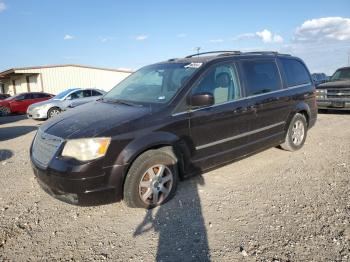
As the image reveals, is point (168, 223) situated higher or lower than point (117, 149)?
lower

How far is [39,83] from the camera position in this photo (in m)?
32.0

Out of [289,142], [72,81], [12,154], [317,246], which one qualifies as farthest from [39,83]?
[317,246]

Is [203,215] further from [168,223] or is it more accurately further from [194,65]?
[194,65]

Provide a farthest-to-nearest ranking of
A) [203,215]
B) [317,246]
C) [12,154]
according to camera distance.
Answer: [12,154] < [203,215] < [317,246]

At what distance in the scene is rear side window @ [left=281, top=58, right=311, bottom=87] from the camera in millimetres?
6098

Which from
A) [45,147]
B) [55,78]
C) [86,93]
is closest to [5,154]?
[45,147]

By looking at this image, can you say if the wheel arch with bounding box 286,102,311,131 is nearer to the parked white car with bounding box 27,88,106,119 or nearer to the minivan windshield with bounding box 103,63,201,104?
the minivan windshield with bounding box 103,63,201,104

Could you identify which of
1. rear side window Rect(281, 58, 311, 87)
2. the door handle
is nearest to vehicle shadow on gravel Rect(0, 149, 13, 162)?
the door handle

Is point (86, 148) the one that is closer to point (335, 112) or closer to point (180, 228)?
point (180, 228)

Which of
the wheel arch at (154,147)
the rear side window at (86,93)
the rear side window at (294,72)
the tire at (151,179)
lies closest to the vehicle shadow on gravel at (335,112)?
the rear side window at (294,72)

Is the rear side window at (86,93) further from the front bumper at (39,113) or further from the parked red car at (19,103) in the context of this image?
the parked red car at (19,103)

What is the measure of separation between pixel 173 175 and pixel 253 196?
1.16 m

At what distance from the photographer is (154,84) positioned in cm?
482

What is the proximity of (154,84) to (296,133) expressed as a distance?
332 cm
